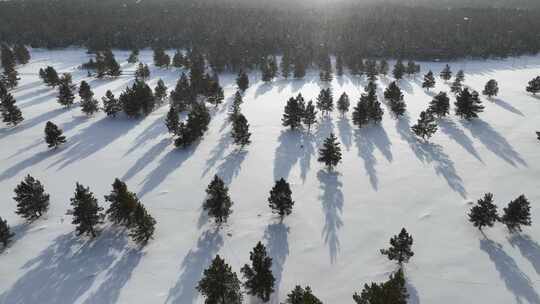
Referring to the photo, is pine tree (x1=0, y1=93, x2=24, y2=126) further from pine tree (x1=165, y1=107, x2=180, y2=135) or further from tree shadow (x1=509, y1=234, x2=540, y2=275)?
tree shadow (x1=509, y1=234, x2=540, y2=275)

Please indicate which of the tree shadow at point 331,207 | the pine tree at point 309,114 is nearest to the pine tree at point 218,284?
the tree shadow at point 331,207

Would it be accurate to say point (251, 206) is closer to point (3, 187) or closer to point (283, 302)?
point (283, 302)

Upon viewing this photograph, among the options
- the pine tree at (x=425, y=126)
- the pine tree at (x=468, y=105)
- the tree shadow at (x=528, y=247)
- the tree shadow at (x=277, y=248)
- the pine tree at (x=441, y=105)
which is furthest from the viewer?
the pine tree at (x=441, y=105)

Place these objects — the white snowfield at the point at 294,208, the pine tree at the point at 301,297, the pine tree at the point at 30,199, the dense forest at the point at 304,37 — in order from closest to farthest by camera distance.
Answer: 1. the pine tree at the point at 301,297
2. the white snowfield at the point at 294,208
3. the pine tree at the point at 30,199
4. the dense forest at the point at 304,37

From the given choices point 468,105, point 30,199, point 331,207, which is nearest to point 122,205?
point 30,199

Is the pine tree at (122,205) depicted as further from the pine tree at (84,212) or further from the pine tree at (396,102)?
the pine tree at (396,102)

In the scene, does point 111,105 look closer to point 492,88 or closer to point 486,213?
point 486,213
